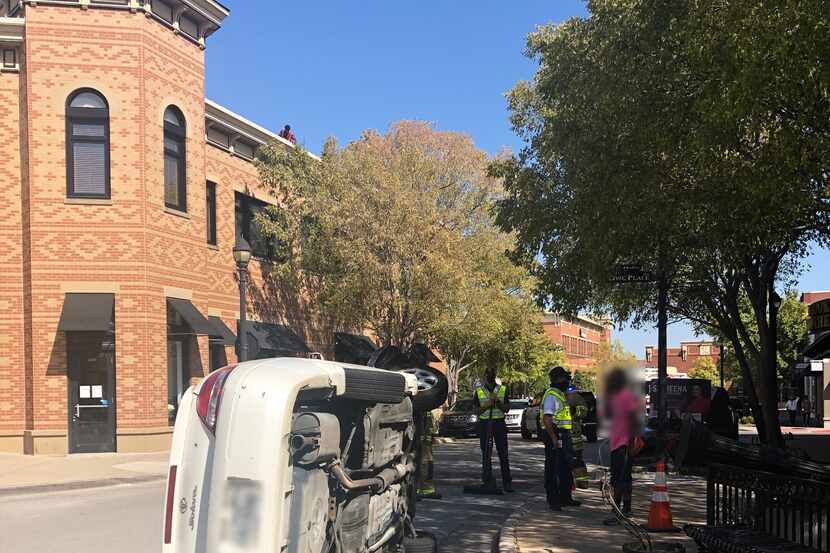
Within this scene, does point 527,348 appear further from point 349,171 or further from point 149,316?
point 149,316

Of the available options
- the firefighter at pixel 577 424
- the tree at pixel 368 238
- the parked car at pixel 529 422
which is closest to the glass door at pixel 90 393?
the tree at pixel 368 238

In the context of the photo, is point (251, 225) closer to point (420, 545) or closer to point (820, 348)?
point (820, 348)

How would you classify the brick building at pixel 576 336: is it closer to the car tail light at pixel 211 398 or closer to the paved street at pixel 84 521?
the paved street at pixel 84 521

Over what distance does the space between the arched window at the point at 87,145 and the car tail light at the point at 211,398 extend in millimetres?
16601

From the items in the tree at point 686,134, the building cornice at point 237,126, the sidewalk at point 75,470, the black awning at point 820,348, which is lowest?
the sidewalk at point 75,470

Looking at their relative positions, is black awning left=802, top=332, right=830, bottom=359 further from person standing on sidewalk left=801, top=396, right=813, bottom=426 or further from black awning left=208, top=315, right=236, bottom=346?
person standing on sidewalk left=801, top=396, right=813, bottom=426

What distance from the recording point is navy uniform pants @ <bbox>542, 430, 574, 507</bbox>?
10.6 metres

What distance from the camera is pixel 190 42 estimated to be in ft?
72.1

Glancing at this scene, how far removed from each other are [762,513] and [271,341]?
66.7 feet

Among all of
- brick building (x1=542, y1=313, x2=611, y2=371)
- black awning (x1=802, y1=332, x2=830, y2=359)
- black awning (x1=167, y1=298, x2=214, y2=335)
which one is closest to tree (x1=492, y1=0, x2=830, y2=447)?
black awning (x1=802, y1=332, x2=830, y2=359)

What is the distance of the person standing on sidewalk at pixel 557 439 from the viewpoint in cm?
1066

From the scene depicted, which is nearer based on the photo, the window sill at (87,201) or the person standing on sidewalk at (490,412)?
the person standing on sidewalk at (490,412)

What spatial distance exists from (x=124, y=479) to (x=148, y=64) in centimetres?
1017

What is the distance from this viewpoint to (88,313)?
62.7ft
